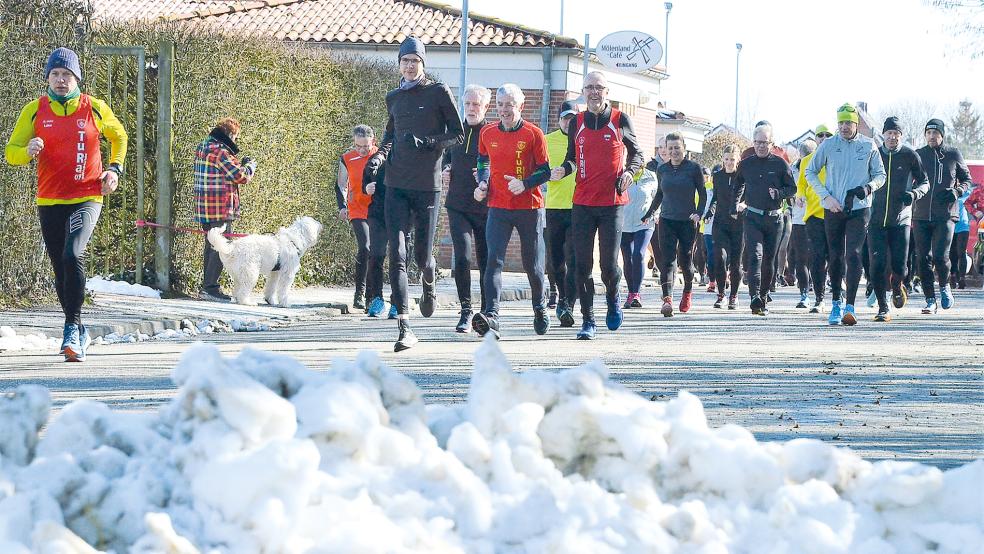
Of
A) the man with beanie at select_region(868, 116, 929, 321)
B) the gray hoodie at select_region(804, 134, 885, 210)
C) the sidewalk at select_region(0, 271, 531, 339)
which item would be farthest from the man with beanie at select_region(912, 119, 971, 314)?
the sidewalk at select_region(0, 271, 531, 339)

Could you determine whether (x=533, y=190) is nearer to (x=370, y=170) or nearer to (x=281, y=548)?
(x=370, y=170)

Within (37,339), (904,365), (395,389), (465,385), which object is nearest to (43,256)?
(37,339)

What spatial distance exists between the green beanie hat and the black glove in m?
2.81

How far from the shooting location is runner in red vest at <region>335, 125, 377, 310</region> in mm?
16031

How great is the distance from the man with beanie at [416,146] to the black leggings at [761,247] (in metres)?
5.62

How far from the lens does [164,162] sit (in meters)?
16.9

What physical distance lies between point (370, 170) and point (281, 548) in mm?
10724

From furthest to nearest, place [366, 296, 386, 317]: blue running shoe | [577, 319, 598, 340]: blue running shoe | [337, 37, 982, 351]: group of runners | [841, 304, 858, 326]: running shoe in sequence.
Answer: [366, 296, 386, 317]: blue running shoe, [841, 304, 858, 326]: running shoe, [577, 319, 598, 340]: blue running shoe, [337, 37, 982, 351]: group of runners

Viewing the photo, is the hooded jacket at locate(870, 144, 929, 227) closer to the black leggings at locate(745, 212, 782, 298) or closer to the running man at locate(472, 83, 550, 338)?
the black leggings at locate(745, 212, 782, 298)

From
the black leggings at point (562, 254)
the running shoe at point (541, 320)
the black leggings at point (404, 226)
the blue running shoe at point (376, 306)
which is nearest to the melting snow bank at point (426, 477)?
the black leggings at point (404, 226)

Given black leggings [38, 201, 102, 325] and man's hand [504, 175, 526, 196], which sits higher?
man's hand [504, 175, 526, 196]

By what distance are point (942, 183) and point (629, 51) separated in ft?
33.6

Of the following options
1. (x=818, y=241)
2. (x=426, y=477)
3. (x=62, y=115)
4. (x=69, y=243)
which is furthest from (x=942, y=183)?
(x=426, y=477)

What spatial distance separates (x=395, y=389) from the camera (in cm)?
445
